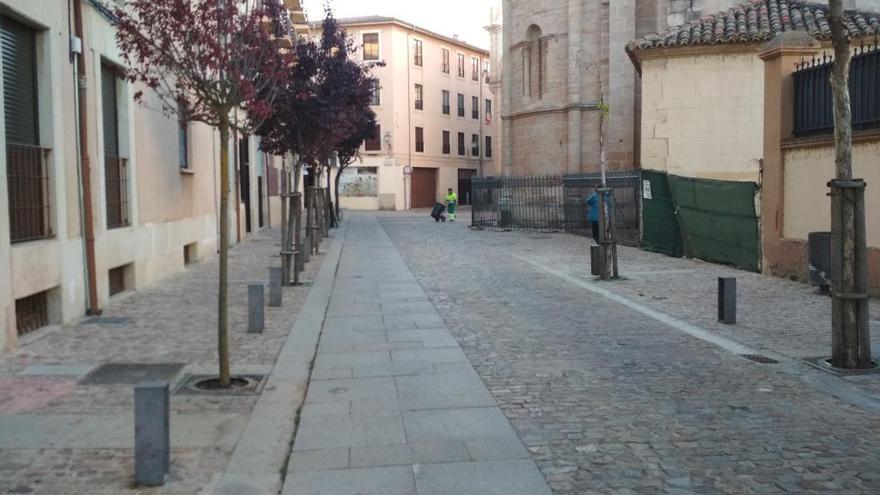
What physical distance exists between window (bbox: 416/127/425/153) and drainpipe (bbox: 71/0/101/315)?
50.8 m

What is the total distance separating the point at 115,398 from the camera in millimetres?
6191

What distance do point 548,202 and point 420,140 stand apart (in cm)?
3227

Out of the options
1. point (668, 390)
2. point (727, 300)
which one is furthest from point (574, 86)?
point (668, 390)

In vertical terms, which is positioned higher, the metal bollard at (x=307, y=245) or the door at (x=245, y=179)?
the door at (x=245, y=179)

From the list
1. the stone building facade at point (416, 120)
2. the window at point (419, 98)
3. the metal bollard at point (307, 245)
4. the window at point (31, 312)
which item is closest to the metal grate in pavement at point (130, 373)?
the window at point (31, 312)

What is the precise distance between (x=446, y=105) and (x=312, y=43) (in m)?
45.1

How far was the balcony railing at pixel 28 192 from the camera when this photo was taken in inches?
325

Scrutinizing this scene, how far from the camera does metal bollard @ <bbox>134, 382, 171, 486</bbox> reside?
14.3 ft

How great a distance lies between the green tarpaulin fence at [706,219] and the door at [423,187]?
1617 inches

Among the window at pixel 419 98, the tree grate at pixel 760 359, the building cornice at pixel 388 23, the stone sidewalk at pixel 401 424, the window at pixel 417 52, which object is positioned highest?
the building cornice at pixel 388 23

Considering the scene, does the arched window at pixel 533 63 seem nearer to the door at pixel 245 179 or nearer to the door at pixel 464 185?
the door at pixel 245 179

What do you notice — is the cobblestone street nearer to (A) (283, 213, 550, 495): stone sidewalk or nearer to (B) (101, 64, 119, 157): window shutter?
(A) (283, 213, 550, 495): stone sidewalk

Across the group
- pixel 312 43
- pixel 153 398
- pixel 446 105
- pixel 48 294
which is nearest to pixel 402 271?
pixel 312 43

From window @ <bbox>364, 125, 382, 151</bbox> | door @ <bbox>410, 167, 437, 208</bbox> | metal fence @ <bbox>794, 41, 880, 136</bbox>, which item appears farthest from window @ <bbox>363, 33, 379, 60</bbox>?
metal fence @ <bbox>794, 41, 880, 136</bbox>
